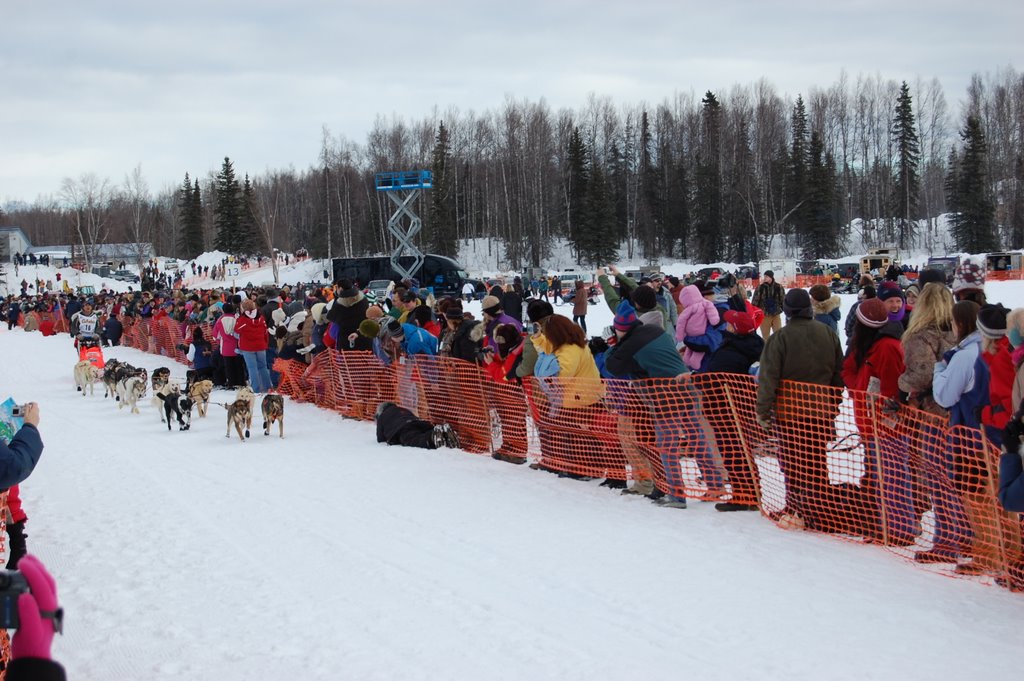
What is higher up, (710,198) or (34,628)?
(710,198)

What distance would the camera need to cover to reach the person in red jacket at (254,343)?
544 inches

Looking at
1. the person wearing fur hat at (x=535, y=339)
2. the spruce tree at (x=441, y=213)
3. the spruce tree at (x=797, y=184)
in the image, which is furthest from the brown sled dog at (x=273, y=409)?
the spruce tree at (x=797, y=184)

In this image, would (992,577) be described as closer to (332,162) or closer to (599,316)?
(599,316)

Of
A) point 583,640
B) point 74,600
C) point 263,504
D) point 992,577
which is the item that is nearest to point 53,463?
point 263,504

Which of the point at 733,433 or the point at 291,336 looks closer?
the point at 733,433

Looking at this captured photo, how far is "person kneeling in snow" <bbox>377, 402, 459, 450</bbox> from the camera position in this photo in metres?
9.41

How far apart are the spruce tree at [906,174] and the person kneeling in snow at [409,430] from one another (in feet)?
195

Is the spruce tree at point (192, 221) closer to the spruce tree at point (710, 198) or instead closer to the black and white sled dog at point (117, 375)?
the spruce tree at point (710, 198)

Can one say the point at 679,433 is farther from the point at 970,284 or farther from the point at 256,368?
the point at 256,368

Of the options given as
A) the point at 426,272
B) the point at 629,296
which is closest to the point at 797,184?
the point at 426,272

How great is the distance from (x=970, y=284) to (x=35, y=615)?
6007 millimetres

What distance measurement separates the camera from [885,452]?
5.64 meters

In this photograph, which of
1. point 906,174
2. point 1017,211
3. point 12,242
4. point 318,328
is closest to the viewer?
point 318,328

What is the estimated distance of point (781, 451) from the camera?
6168 millimetres
